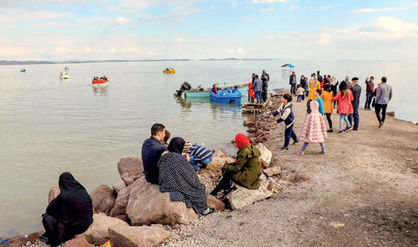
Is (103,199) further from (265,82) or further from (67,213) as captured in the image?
(265,82)

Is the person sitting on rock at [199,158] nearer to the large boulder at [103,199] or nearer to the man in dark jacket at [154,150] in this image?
the man in dark jacket at [154,150]

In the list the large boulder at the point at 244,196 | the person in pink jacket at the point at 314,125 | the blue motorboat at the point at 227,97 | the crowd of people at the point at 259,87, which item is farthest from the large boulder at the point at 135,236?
the blue motorboat at the point at 227,97

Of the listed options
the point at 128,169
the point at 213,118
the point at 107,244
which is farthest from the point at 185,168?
the point at 213,118

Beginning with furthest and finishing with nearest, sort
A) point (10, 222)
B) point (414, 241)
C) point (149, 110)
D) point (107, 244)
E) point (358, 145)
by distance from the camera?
point (149, 110), point (358, 145), point (10, 222), point (107, 244), point (414, 241)

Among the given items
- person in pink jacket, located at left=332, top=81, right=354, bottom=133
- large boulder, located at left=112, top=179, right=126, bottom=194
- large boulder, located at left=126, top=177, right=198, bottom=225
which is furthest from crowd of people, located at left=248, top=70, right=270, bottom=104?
large boulder, located at left=126, top=177, right=198, bottom=225

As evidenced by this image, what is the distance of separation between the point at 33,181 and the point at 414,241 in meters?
12.2

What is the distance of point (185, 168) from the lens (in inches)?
224

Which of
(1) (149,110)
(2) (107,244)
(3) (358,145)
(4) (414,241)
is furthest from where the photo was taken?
(1) (149,110)

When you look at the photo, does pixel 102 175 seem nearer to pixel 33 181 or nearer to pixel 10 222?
pixel 33 181

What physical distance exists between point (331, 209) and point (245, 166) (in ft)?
6.10

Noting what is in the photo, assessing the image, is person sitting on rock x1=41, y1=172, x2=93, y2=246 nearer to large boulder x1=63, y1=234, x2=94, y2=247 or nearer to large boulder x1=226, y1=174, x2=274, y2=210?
large boulder x1=63, y1=234, x2=94, y2=247

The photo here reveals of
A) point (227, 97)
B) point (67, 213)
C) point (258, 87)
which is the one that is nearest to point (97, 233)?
point (67, 213)

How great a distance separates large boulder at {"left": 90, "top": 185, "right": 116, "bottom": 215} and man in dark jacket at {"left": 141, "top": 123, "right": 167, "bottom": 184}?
7.46 ft

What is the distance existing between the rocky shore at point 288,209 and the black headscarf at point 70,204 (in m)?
0.36
